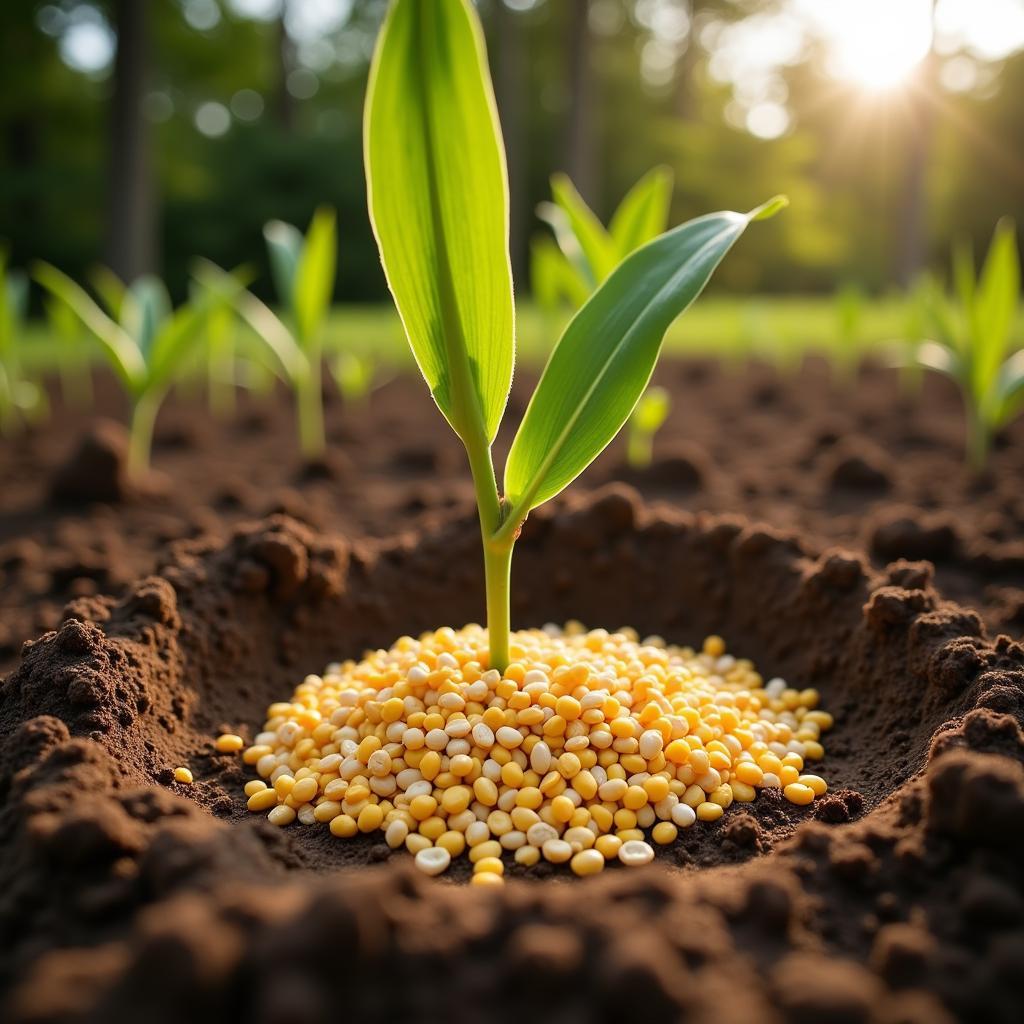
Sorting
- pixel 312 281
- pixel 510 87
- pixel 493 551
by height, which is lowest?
pixel 493 551

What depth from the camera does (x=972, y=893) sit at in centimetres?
101

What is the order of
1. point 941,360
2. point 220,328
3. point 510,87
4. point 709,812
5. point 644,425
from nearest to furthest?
point 709,812 → point 644,425 → point 941,360 → point 220,328 → point 510,87

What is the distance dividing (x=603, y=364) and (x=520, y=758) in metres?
0.65

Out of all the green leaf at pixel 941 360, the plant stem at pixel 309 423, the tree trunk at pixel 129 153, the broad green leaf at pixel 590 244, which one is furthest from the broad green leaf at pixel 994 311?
the tree trunk at pixel 129 153

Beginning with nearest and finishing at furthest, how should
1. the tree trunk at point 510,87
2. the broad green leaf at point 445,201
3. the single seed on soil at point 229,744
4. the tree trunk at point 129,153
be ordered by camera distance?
the broad green leaf at point 445,201
the single seed on soil at point 229,744
the tree trunk at point 129,153
the tree trunk at point 510,87

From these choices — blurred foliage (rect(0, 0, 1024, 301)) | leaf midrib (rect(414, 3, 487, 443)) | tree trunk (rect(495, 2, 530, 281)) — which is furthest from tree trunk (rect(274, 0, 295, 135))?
leaf midrib (rect(414, 3, 487, 443))

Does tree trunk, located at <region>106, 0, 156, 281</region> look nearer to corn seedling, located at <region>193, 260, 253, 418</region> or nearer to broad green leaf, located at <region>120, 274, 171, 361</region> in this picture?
corn seedling, located at <region>193, 260, 253, 418</region>

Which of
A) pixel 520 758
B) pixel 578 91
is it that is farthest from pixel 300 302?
pixel 578 91

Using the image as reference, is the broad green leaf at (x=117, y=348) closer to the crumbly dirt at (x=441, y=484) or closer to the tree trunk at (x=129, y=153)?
the crumbly dirt at (x=441, y=484)

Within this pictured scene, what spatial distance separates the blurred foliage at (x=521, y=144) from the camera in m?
14.2

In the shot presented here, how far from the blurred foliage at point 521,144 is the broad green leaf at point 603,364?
11.0 meters

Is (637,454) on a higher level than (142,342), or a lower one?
lower

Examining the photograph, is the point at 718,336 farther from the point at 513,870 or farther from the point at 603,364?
the point at 513,870

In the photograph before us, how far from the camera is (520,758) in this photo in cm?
148
